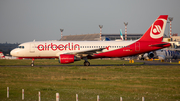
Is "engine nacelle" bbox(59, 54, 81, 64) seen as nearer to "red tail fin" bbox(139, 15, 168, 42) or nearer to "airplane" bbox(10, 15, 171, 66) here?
"airplane" bbox(10, 15, 171, 66)

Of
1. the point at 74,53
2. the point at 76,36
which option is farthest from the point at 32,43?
the point at 76,36

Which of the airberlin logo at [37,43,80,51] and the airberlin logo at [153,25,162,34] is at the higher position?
the airberlin logo at [153,25,162,34]

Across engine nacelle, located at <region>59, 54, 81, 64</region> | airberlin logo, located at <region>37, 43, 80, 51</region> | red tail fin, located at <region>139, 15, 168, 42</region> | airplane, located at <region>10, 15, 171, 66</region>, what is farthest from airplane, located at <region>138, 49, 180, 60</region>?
engine nacelle, located at <region>59, 54, 81, 64</region>

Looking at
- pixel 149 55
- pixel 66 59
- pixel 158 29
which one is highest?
pixel 158 29

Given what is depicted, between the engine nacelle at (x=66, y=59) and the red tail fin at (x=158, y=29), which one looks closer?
the engine nacelle at (x=66, y=59)

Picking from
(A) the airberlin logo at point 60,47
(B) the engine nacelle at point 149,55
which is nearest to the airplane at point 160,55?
(B) the engine nacelle at point 149,55

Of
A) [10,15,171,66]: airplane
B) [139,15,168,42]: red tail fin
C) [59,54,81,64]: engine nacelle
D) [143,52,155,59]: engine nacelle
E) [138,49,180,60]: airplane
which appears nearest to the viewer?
[59,54,81,64]: engine nacelle

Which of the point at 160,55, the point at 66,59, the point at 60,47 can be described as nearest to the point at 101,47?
the point at 66,59

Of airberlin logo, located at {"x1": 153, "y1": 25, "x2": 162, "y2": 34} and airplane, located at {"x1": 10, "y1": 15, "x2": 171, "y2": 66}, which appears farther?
airberlin logo, located at {"x1": 153, "y1": 25, "x2": 162, "y2": 34}

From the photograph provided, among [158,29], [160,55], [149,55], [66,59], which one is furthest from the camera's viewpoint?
[160,55]

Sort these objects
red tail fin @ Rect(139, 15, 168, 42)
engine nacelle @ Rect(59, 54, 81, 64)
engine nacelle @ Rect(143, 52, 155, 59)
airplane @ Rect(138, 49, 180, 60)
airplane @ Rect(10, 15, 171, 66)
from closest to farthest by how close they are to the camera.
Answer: engine nacelle @ Rect(59, 54, 81, 64), airplane @ Rect(10, 15, 171, 66), red tail fin @ Rect(139, 15, 168, 42), engine nacelle @ Rect(143, 52, 155, 59), airplane @ Rect(138, 49, 180, 60)

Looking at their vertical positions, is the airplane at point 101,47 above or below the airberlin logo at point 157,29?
below

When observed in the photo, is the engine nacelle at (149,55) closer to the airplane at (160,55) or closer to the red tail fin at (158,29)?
the airplane at (160,55)

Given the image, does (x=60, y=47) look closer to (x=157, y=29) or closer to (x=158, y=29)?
(x=157, y=29)
